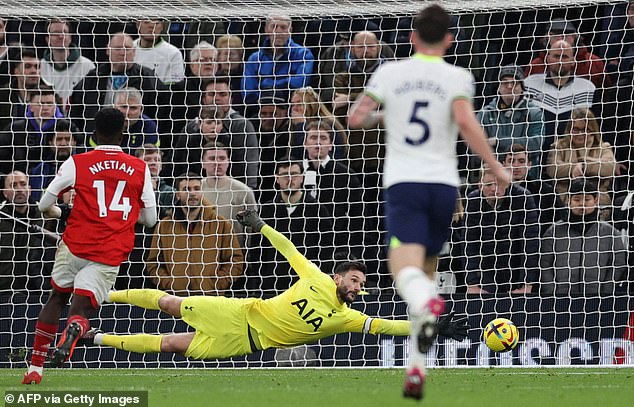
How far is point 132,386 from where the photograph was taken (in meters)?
9.34

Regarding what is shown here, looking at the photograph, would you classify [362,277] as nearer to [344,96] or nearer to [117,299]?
[117,299]

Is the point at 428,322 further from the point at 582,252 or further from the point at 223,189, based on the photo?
the point at 223,189

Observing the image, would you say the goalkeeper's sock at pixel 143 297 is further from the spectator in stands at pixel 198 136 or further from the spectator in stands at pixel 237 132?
the spectator in stands at pixel 237 132

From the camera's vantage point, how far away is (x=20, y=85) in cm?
1444

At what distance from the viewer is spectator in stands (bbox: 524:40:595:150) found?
13.4 m

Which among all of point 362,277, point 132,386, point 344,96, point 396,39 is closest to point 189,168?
point 344,96

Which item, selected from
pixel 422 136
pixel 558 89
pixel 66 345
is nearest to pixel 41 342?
pixel 66 345

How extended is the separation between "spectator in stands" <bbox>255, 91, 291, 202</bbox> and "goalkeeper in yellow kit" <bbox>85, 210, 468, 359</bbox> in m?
2.79

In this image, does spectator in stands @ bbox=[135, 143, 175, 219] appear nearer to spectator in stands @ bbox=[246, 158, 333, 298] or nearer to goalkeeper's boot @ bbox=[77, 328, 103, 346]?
spectator in stands @ bbox=[246, 158, 333, 298]

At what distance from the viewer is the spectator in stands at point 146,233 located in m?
13.6

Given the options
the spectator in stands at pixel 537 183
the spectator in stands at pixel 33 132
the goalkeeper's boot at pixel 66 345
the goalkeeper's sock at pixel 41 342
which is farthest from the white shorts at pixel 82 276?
the spectator in stands at pixel 537 183

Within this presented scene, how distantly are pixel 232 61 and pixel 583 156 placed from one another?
4.36 meters

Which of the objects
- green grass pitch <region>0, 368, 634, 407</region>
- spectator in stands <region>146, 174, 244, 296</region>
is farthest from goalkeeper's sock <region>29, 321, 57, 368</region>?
spectator in stands <region>146, 174, 244, 296</region>

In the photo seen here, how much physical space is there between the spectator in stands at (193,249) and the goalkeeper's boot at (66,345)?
176 inches
